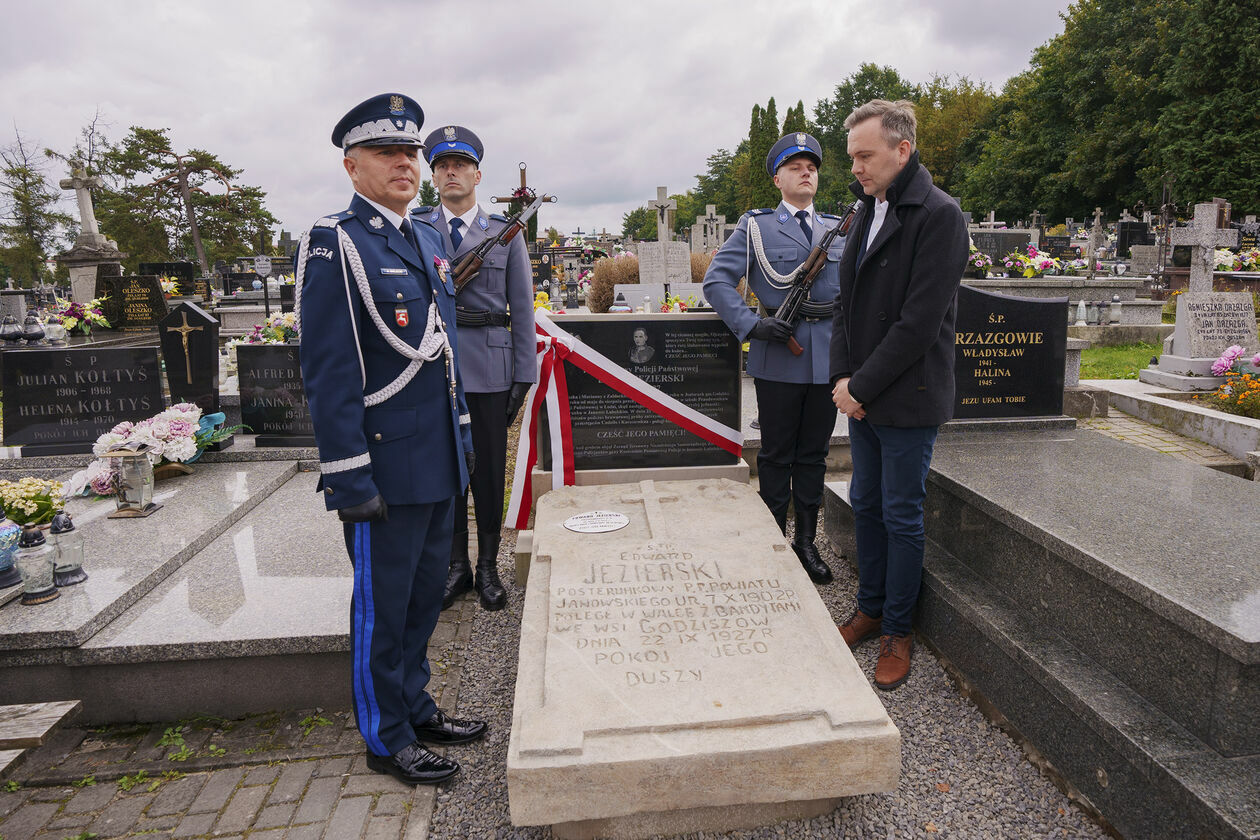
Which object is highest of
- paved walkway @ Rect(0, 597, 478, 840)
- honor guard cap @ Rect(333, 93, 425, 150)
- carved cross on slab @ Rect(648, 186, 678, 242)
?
carved cross on slab @ Rect(648, 186, 678, 242)

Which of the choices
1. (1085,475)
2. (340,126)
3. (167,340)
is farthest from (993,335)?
(167,340)

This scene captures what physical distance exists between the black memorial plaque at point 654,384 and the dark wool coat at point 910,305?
1.30 m

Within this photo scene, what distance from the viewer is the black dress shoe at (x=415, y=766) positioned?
2.59 meters

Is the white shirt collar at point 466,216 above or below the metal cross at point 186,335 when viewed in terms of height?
above

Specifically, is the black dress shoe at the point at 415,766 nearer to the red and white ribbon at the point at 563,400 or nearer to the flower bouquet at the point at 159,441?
the red and white ribbon at the point at 563,400

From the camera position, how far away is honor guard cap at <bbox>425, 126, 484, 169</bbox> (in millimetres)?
3703

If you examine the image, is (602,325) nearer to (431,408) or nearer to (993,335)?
(431,408)

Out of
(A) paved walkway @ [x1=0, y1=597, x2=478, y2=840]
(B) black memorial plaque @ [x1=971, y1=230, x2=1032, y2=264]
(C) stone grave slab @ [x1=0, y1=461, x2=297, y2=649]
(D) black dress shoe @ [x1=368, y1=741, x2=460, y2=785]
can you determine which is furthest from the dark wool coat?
(B) black memorial plaque @ [x1=971, y1=230, x2=1032, y2=264]

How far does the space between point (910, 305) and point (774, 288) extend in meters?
1.32

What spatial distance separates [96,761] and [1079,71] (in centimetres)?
4327

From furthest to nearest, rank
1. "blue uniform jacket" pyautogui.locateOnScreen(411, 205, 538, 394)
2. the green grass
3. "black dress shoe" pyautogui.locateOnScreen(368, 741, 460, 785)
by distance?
the green grass < "blue uniform jacket" pyautogui.locateOnScreen(411, 205, 538, 394) < "black dress shoe" pyautogui.locateOnScreen(368, 741, 460, 785)

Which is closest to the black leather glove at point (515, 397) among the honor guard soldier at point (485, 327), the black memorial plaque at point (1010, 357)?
the honor guard soldier at point (485, 327)

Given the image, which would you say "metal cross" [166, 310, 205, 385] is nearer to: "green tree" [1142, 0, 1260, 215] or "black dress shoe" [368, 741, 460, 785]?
"black dress shoe" [368, 741, 460, 785]

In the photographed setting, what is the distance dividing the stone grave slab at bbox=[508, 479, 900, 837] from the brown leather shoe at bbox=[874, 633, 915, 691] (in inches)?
21.8
